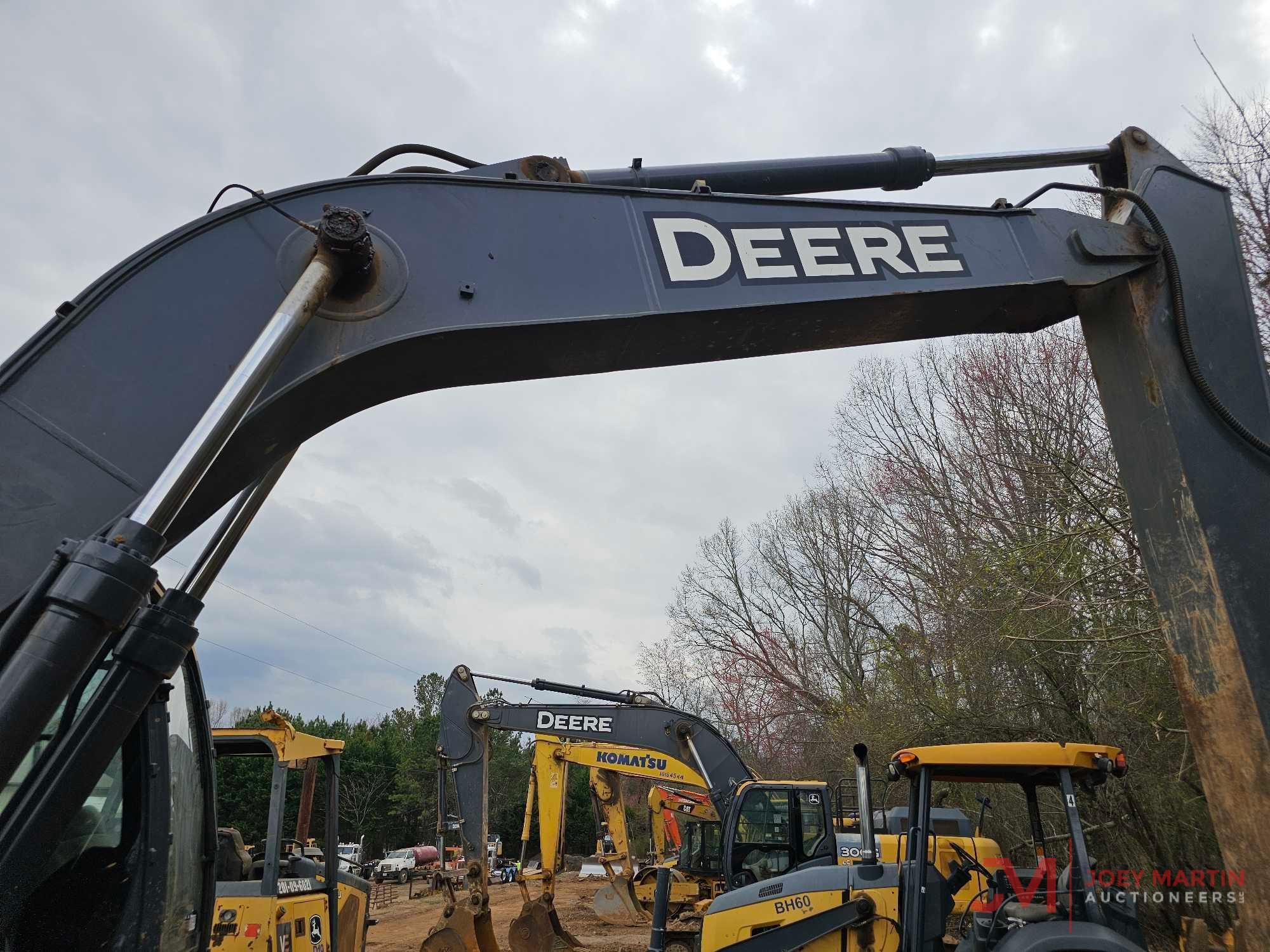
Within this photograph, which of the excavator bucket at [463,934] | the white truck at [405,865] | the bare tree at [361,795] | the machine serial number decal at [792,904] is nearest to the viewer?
the machine serial number decal at [792,904]

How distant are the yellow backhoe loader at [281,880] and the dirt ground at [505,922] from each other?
6524mm

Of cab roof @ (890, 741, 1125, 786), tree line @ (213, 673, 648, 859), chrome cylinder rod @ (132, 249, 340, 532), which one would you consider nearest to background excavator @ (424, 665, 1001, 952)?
cab roof @ (890, 741, 1125, 786)

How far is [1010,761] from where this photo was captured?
5.15 meters

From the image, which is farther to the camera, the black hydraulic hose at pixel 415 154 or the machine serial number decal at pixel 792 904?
the machine serial number decal at pixel 792 904

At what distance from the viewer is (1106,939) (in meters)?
4.38

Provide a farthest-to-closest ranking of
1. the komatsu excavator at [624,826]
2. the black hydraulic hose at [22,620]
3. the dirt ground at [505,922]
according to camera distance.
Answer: the dirt ground at [505,922], the komatsu excavator at [624,826], the black hydraulic hose at [22,620]

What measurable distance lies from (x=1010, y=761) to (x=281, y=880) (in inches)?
218

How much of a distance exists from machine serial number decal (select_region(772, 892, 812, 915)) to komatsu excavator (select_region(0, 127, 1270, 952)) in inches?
167

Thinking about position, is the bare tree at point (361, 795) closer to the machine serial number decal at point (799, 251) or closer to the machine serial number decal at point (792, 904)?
the machine serial number decal at point (792, 904)

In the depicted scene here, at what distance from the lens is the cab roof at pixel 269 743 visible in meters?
7.37

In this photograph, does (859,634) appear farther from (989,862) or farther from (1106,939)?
(1106,939)

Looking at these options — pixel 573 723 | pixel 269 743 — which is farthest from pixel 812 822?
pixel 269 743

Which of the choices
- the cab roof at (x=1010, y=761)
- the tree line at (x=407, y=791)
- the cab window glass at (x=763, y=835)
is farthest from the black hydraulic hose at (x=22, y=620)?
the tree line at (x=407, y=791)

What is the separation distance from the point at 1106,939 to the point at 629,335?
388 centimetres
